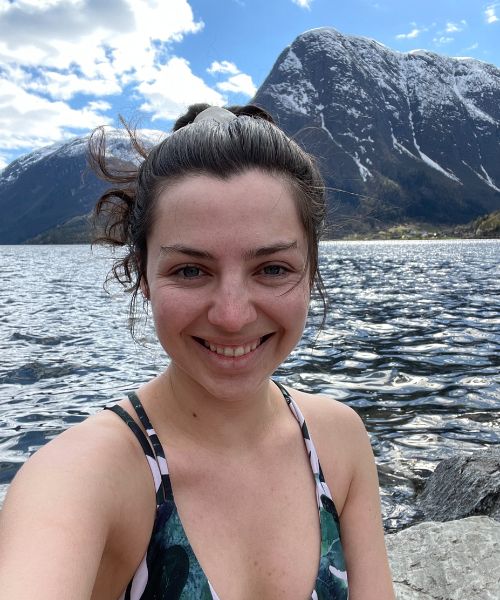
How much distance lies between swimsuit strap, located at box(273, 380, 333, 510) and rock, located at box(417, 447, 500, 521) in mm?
5801

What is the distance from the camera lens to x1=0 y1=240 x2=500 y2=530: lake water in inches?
408

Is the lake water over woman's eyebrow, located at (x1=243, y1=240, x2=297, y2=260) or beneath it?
beneath

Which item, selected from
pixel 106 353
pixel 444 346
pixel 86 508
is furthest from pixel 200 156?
pixel 444 346

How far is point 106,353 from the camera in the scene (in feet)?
58.5

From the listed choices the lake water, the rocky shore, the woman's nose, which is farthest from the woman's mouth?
the rocky shore

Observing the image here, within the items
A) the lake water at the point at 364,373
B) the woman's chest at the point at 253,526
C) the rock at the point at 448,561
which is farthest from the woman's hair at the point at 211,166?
the rock at the point at 448,561

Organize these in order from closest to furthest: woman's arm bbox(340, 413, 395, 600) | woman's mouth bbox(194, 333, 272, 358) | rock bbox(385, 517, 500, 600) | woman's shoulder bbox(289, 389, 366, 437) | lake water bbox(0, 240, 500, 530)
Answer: woman's mouth bbox(194, 333, 272, 358) → woman's arm bbox(340, 413, 395, 600) → woman's shoulder bbox(289, 389, 366, 437) → rock bbox(385, 517, 500, 600) → lake water bbox(0, 240, 500, 530)

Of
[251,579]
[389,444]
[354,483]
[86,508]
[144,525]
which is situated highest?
[86,508]

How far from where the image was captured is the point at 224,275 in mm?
2326

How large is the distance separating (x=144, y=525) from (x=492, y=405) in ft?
40.0

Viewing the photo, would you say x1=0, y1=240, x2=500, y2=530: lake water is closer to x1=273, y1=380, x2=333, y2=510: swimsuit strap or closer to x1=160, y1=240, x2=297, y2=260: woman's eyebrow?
x1=273, y1=380, x2=333, y2=510: swimsuit strap

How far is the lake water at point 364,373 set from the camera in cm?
1035

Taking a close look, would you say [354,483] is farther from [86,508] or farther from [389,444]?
[389,444]

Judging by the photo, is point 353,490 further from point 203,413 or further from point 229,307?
point 229,307
